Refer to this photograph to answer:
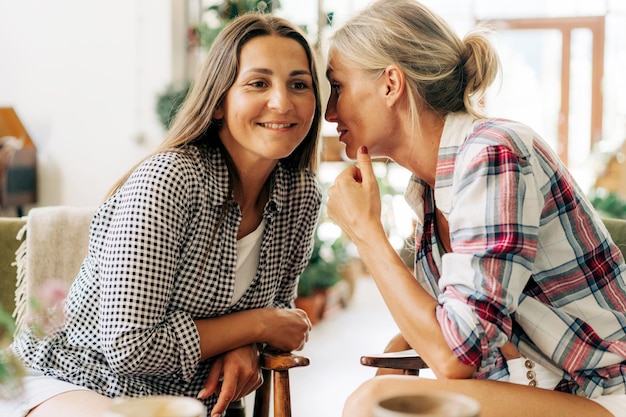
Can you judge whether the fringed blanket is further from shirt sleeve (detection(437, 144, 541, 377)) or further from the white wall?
the white wall

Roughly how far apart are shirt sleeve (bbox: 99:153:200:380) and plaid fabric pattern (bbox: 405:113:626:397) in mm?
511

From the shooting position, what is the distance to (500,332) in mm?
1142

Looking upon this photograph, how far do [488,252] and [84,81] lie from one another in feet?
17.8

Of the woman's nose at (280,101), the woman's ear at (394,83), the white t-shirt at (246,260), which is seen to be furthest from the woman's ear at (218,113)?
the woman's ear at (394,83)

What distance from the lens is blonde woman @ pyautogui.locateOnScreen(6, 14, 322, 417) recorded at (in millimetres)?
1409

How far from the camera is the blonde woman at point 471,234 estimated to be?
1154 millimetres

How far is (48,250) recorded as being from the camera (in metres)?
1.77

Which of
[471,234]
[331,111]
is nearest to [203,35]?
[331,111]

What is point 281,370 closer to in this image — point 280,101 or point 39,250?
point 280,101

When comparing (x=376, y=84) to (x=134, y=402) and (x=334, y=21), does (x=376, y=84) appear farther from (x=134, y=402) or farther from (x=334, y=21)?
(x=134, y=402)

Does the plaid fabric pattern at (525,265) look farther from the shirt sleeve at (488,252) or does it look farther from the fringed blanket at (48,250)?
the fringed blanket at (48,250)

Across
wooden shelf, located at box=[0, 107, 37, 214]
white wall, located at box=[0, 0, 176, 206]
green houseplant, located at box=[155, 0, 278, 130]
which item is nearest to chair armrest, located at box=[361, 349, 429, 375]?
green houseplant, located at box=[155, 0, 278, 130]

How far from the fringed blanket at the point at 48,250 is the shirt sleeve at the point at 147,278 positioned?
0.36 meters

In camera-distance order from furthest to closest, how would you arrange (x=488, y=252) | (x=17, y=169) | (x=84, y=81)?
(x=84, y=81), (x=17, y=169), (x=488, y=252)
